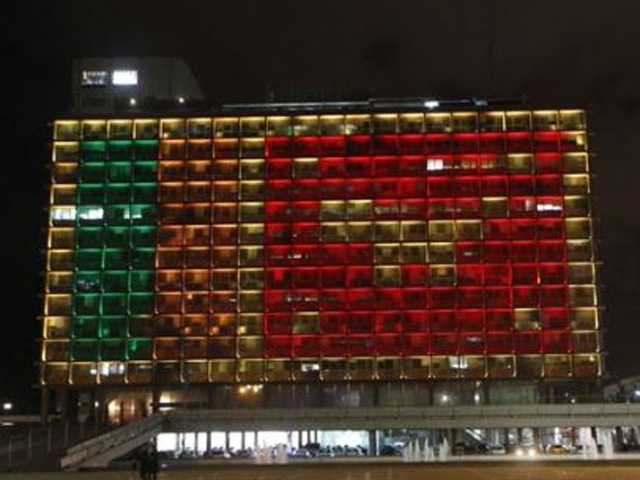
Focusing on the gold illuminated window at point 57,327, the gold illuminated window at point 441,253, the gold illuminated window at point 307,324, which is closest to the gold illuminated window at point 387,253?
the gold illuminated window at point 441,253

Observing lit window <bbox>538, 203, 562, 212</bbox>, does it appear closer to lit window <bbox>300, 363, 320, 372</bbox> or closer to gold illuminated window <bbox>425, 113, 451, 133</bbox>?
gold illuminated window <bbox>425, 113, 451, 133</bbox>

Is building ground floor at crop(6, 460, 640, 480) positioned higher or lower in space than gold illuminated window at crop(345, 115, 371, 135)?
lower

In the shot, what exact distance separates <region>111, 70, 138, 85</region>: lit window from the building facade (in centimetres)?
1410

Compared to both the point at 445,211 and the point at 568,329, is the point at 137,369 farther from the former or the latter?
the point at 568,329

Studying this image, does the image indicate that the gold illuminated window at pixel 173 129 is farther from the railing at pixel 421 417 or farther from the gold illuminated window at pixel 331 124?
the railing at pixel 421 417

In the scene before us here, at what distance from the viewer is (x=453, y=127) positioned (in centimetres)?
15738

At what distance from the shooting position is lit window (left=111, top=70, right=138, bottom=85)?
170625mm

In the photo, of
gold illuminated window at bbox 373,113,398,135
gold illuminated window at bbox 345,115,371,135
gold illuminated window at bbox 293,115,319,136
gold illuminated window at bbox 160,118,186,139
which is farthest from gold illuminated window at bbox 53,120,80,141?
gold illuminated window at bbox 373,113,398,135

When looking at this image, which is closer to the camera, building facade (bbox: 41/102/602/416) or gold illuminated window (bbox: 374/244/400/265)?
building facade (bbox: 41/102/602/416)

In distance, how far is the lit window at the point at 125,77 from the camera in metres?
171

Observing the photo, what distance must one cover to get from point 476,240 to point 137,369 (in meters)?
56.2

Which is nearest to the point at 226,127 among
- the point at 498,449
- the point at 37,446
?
the point at 498,449

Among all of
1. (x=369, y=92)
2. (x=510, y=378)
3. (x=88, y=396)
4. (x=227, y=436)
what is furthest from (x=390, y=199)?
(x=88, y=396)

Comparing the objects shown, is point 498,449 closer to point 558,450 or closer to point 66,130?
point 558,450
